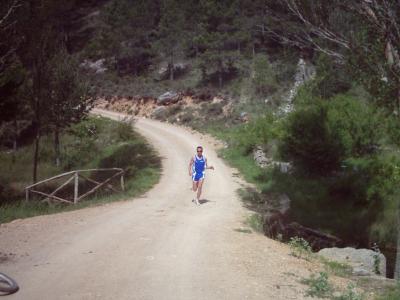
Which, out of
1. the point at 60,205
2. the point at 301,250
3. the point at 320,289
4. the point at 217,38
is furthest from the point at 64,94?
the point at 217,38

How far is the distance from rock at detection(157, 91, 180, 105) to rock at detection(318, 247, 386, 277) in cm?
3187

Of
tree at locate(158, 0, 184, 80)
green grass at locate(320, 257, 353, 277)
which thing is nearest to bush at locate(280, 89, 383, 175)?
green grass at locate(320, 257, 353, 277)

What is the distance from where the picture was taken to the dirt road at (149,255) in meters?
7.44

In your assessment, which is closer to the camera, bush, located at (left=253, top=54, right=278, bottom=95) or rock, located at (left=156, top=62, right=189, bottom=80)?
bush, located at (left=253, top=54, right=278, bottom=95)

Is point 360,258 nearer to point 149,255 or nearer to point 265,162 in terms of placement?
point 149,255

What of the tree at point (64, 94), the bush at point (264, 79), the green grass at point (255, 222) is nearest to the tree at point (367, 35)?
the green grass at point (255, 222)

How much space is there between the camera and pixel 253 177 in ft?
66.0

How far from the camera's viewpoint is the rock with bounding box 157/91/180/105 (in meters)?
43.0

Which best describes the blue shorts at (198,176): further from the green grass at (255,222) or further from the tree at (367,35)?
the tree at (367,35)

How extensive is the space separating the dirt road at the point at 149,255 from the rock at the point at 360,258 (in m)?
1.77

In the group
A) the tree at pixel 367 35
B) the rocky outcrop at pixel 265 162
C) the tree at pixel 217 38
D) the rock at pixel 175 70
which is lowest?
the rocky outcrop at pixel 265 162

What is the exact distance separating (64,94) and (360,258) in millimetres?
17253

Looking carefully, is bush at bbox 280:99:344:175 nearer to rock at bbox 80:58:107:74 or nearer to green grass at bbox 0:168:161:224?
green grass at bbox 0:168:161:224

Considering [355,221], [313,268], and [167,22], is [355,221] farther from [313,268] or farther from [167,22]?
[167,22]
